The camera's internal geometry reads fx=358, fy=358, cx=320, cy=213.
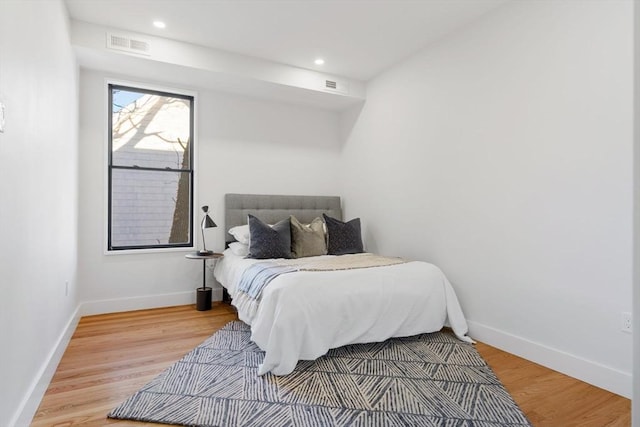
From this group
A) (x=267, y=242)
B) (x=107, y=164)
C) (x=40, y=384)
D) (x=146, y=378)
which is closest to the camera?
(x=40, y=384)

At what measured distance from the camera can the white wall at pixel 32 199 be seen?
1.53 m

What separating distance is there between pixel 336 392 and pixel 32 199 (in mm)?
2023

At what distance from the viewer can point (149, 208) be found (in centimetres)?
405

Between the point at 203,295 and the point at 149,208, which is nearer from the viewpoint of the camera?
the point at 203,295

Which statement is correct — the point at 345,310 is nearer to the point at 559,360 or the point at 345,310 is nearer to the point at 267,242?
the point at 267,242

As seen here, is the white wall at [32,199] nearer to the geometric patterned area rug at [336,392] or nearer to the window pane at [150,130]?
the geometric patterned area rug at [336,392]

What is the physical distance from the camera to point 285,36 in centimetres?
344

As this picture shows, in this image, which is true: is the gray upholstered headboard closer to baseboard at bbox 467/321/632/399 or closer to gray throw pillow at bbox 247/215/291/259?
gray throw pillow at bbox 247/215/291/259

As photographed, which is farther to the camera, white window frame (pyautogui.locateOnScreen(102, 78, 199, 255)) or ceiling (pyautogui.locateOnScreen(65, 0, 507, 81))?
white window frame (pyautogui.locateOnScreen(102, 78, 199, 255))

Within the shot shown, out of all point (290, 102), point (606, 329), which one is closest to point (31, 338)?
point (606, 329)

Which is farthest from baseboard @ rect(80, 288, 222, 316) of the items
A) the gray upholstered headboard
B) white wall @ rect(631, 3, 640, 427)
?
white wall @ rect(631, 3, 640, 427)

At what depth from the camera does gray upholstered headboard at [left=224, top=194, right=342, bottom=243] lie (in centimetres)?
432

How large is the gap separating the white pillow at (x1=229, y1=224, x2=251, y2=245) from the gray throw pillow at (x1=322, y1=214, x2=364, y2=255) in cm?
90

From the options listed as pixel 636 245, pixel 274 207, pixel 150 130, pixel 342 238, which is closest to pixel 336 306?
pixel 342 238
